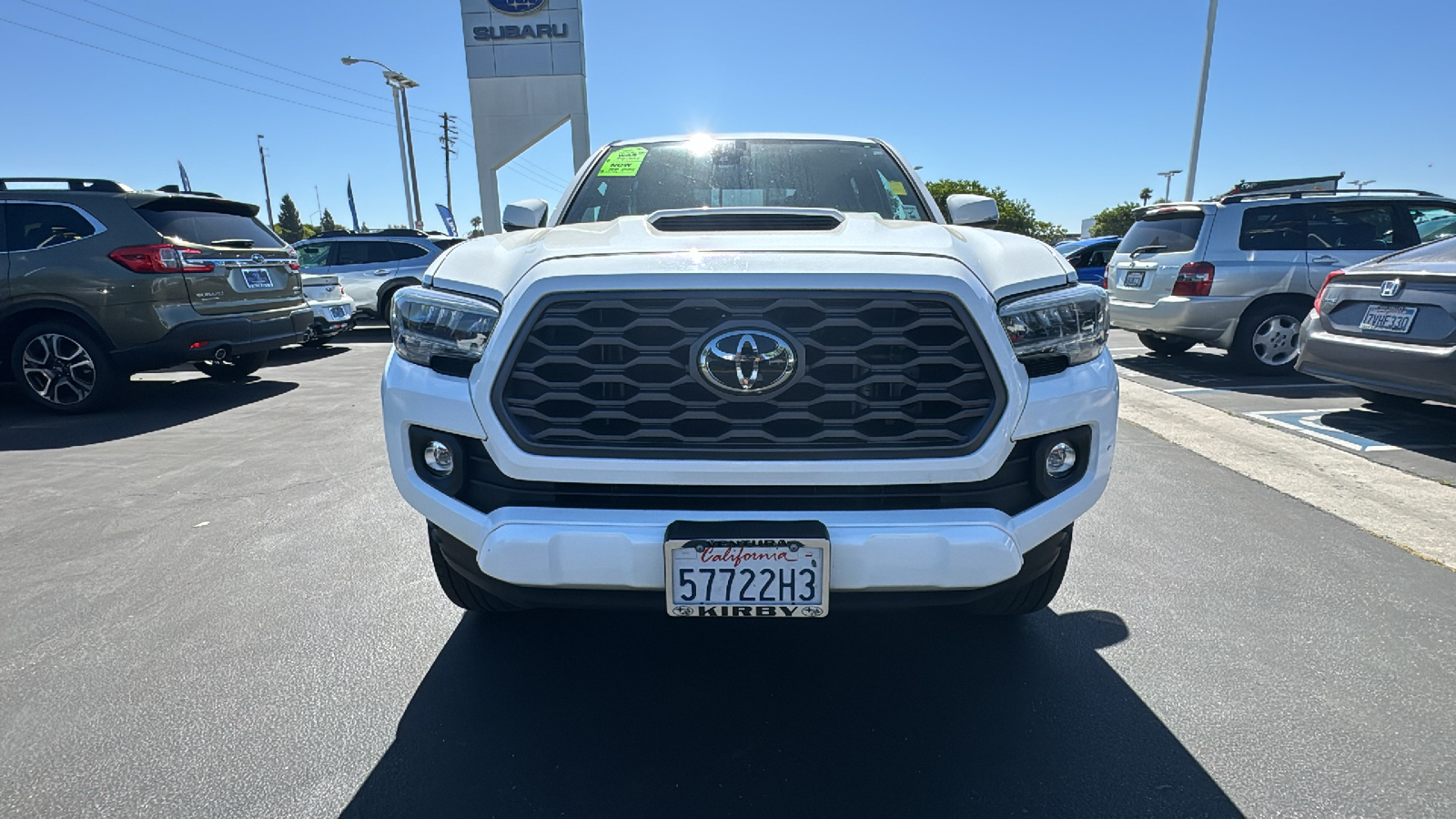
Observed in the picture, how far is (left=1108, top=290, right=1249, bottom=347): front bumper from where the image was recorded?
699cm

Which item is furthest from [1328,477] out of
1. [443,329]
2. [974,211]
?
[443,329]

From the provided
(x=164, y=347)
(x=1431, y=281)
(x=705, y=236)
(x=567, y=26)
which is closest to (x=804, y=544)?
(x=705, y=236)

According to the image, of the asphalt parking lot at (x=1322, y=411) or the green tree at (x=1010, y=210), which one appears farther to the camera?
the green tree at (x=1010, y=210)

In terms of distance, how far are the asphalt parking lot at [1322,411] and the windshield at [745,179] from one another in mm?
3471

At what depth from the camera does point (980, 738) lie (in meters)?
1.93

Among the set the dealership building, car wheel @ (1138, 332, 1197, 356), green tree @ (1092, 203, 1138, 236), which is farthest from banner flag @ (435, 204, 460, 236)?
green tree @ (1092, 203, 1138, 236)

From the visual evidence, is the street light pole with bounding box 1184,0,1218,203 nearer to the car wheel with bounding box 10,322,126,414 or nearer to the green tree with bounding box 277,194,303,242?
the car wheel with bounding box 10,322,126,414

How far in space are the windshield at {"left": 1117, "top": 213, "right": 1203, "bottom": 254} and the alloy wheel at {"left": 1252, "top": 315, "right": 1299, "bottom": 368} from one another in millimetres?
1047

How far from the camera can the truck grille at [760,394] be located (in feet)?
5.75

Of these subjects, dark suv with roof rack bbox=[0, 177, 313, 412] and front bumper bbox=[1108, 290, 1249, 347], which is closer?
dark suv with roof rack bbox=[0, 177, 313, 412]

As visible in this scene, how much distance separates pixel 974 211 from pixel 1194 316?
17.5ft

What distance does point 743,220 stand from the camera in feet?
7.48

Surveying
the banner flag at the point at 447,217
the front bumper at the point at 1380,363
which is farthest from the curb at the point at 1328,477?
the banner flag at the point at 447,217

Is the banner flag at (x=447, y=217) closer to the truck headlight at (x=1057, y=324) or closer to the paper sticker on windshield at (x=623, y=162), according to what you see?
the paper sticker on windshield at (x=623, y=162)
